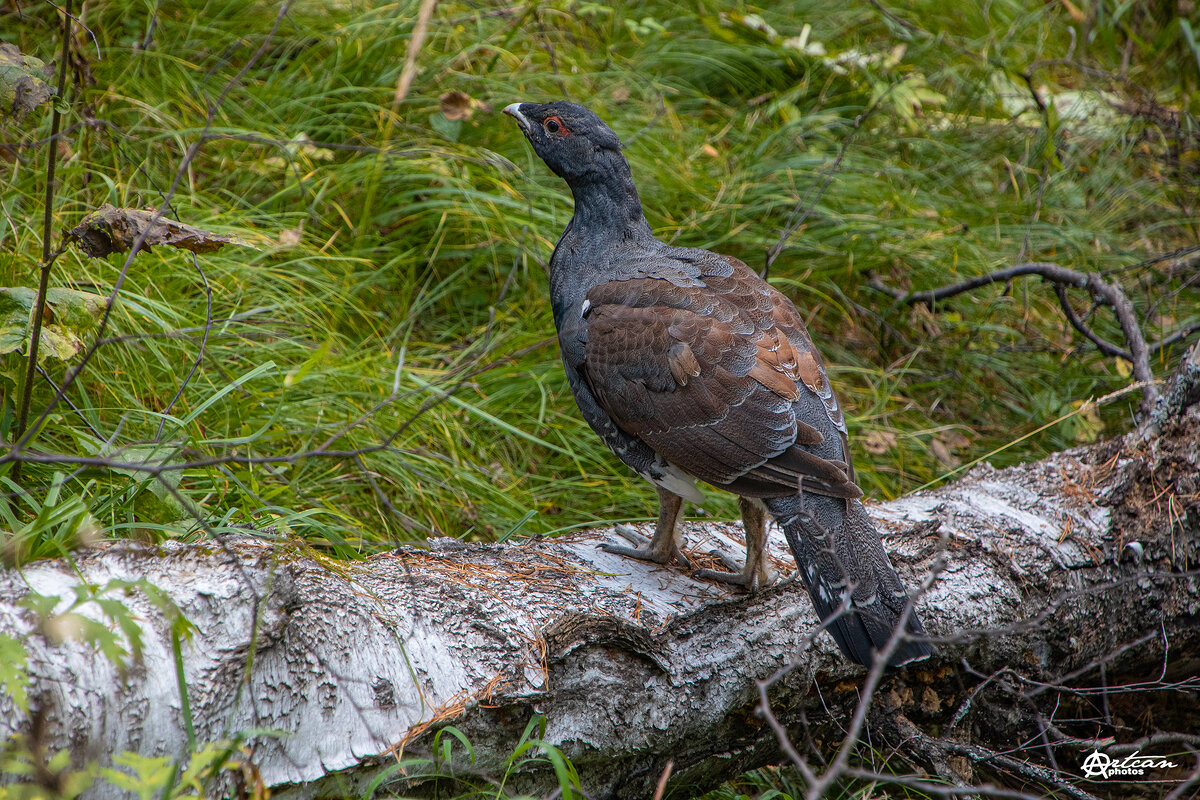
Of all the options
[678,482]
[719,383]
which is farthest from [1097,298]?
[678,482]

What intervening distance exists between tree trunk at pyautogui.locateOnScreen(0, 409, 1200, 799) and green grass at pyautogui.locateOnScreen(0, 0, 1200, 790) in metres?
0.55

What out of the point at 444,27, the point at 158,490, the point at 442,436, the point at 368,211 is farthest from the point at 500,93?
the point at 158,490

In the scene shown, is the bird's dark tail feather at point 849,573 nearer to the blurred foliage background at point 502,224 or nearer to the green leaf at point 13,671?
the blurred foliage background at point 502,224

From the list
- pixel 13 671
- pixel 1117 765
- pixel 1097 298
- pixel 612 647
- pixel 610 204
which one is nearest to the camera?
pixel 13 671

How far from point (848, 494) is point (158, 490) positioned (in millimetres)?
2056

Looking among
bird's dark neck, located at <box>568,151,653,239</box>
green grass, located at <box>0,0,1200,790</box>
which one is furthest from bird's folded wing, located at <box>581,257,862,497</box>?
green grass, located at <box>0,0,1200,790</box>

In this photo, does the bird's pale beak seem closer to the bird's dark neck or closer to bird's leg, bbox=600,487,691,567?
the bird's dark neck

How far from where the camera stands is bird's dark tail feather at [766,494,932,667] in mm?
2496

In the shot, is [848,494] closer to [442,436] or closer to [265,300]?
[442,436]

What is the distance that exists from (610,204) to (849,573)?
6.24 ft

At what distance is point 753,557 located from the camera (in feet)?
10.4

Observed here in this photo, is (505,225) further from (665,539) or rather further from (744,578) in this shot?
(744,578)

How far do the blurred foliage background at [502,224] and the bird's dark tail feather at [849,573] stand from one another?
105 cm

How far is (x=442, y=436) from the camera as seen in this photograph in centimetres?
397
